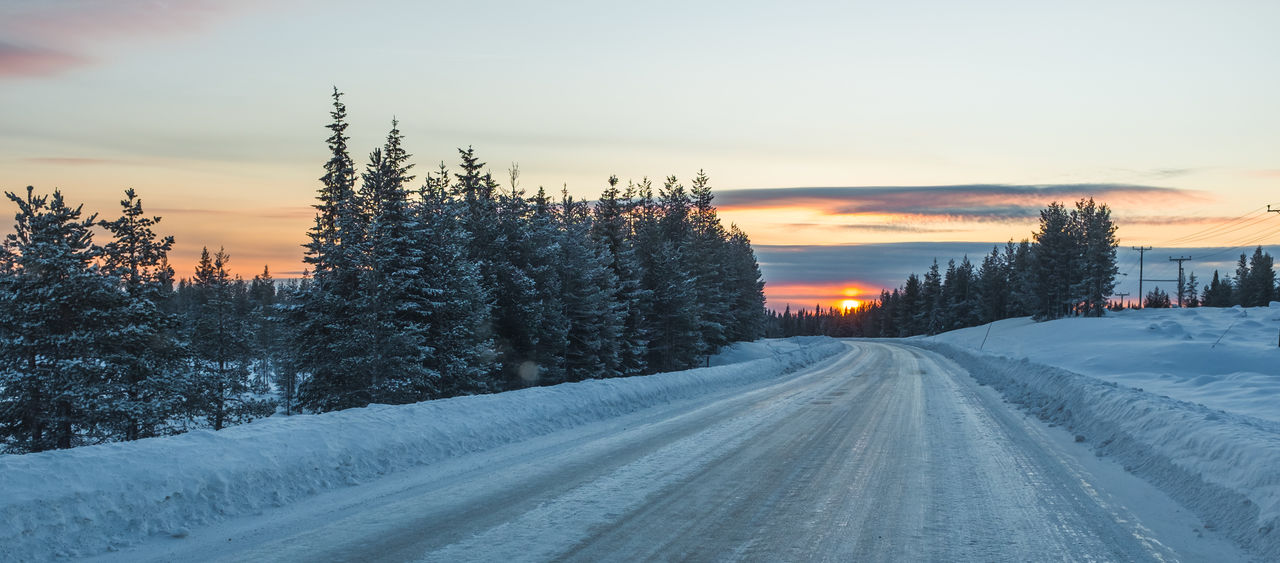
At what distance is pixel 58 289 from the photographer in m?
24.7

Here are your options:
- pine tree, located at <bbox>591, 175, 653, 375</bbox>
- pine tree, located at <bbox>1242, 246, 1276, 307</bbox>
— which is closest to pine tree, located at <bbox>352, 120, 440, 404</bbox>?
pine tree, located at <bbox>591, 175, 653, 375</bbox>

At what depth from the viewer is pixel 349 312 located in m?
29.2

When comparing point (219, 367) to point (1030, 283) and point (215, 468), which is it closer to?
point (215, 468)

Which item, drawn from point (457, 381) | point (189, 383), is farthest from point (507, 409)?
point (189, 383)

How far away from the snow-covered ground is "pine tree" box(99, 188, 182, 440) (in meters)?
28.3

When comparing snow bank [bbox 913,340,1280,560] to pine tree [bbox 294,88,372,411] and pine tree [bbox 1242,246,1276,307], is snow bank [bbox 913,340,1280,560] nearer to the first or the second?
pine tree [bbox 294,88,372,411]

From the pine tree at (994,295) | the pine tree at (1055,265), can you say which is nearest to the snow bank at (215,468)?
the pine tree at (1055,265)

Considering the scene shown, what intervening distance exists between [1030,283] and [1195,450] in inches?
3517

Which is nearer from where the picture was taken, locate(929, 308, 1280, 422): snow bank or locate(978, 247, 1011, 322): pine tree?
locate(929, 308, 1280, 422): snow bank

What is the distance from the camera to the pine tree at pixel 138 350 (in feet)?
85.6

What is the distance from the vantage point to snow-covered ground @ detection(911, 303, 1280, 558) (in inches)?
275

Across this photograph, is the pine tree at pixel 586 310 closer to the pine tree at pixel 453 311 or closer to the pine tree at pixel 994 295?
the pine tree at pixel 453 311

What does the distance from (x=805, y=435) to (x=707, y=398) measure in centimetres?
713

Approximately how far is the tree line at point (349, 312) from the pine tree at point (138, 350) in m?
0.07
